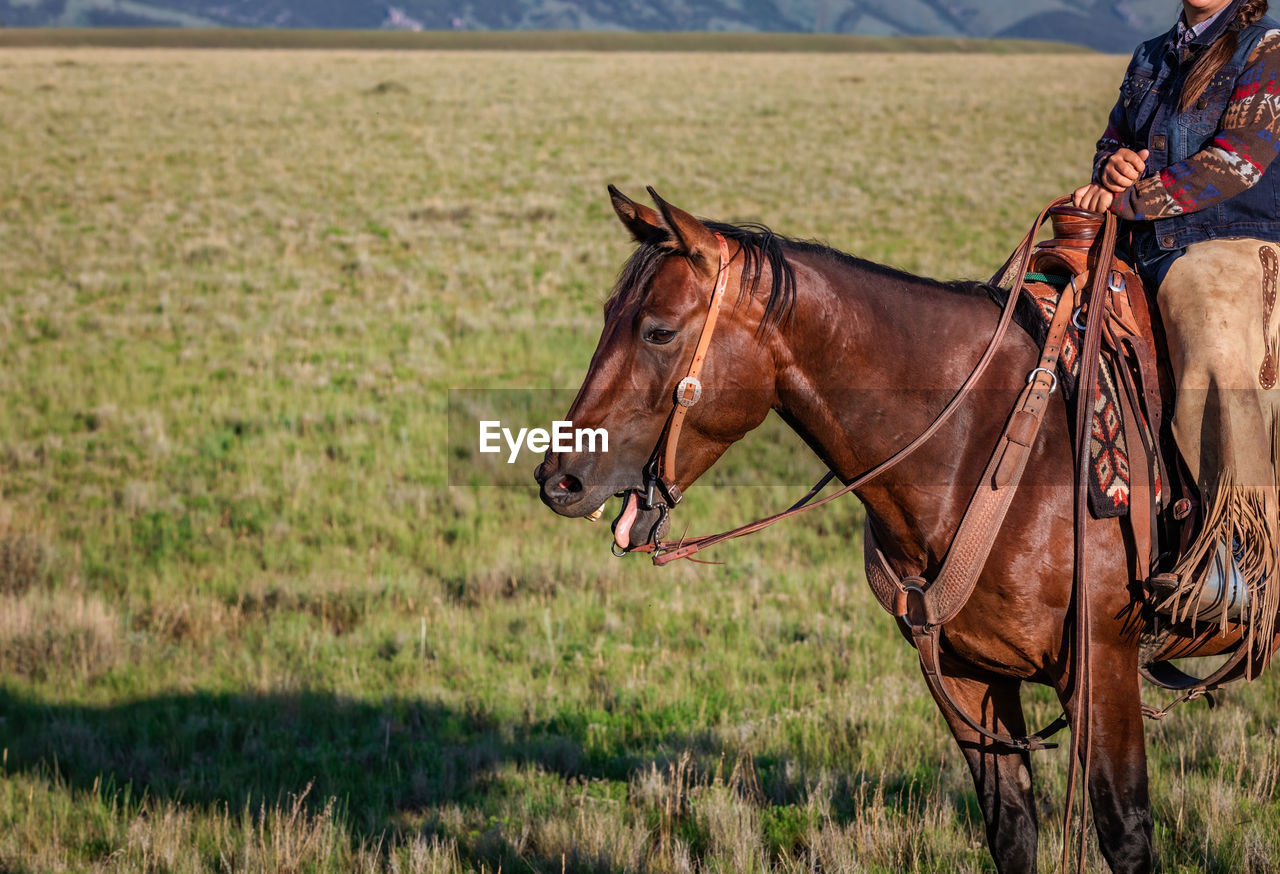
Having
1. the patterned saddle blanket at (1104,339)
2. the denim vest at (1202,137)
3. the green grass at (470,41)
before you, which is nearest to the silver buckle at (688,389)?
the patterned saddle blanket at (1104,339)

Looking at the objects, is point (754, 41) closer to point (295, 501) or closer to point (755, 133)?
point (755, 133)

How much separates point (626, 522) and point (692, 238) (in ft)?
2.58

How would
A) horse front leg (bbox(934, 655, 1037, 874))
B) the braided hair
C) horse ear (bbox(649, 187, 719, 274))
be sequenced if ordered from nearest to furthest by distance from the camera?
horse ear (bbox(649, 187, 719, 274))
the braided hair
horse front leg (bbox(934, 655, 1037, 874))

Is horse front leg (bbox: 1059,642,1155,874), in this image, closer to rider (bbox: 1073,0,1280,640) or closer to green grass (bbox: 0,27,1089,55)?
rider (bbox: 1073,0,1280,640)

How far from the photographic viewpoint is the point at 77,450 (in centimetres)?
945

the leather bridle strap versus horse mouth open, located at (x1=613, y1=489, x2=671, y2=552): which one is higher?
the leather bridle strap

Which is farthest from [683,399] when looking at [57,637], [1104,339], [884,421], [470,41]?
[470,41]

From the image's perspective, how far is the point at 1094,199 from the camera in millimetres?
3088

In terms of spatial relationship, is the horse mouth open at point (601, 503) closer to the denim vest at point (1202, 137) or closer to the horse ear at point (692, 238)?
the horse ear at point (692, 238)

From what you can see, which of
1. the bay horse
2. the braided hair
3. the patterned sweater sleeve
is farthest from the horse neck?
the braided hair

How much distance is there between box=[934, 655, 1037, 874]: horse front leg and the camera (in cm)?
327

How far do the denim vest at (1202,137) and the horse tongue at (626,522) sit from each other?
1.86 m

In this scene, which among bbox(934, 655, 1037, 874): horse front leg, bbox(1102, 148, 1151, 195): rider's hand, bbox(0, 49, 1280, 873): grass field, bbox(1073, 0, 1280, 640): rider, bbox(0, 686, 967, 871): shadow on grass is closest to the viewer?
bbox(1073, 0, 1280, 640): rider

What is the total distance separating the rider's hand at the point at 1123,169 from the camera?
3002mm
